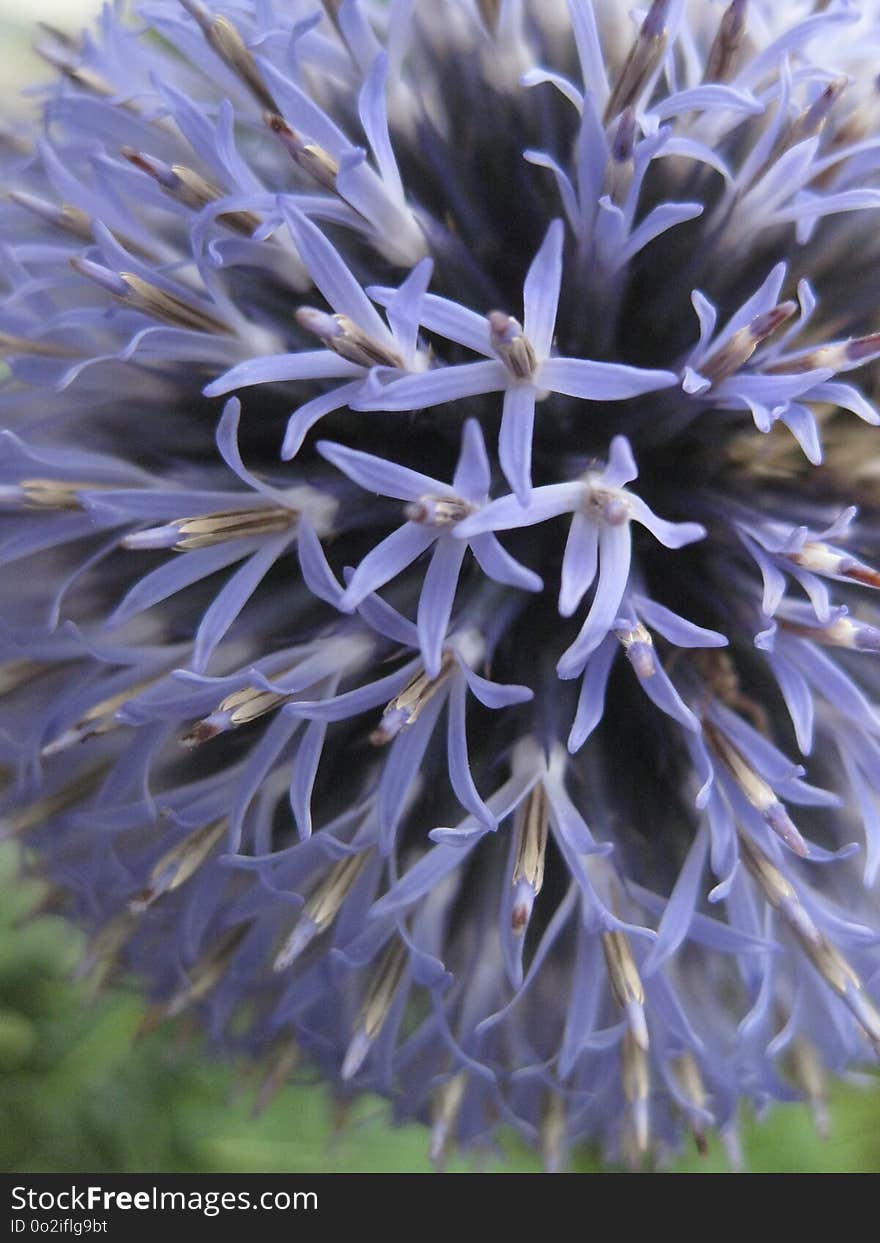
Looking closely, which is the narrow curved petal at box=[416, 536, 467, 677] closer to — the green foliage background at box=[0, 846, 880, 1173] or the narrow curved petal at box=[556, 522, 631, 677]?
the narrow curved petal at box=[556, 522, 631, 677]

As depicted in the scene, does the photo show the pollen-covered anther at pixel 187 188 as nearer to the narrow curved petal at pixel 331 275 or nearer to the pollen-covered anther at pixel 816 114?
the narrow curved petal at pixel 331 275

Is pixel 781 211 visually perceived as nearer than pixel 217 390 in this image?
No

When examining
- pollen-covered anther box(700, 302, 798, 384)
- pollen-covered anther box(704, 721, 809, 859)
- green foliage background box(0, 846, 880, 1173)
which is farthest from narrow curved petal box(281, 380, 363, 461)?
green foliage background box(0, 846, 880, 1173)

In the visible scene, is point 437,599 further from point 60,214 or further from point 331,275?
point 60,214

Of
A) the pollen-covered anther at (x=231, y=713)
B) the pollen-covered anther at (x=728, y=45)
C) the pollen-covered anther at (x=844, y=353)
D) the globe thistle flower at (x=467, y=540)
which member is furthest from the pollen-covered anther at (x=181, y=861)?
the pollen-covered anther at (x=728, y=45)

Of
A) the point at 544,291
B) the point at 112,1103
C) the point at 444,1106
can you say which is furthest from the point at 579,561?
the point at 112,1103

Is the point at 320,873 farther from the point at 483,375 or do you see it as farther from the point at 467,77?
the point at 467,77
